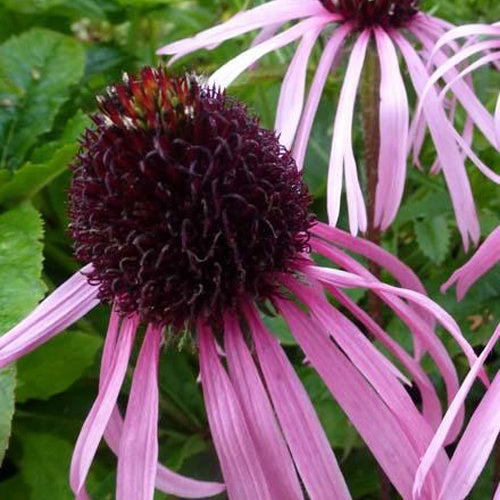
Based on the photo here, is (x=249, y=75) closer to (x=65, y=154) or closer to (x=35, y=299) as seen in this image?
(x=65, y=154)

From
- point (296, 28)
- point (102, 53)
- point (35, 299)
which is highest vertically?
point (296, 28)

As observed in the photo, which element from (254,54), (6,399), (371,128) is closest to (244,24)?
(254,54)

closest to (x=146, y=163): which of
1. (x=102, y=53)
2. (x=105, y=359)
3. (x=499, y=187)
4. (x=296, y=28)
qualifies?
(x=105, y=359)

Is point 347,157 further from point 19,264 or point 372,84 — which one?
point 19,264

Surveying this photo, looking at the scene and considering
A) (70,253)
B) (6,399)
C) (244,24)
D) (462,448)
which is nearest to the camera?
(462,448)

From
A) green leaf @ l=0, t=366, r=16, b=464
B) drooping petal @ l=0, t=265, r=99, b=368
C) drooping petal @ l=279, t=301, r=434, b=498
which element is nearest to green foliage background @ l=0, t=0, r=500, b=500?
green leaf @ l=0, t=366, r=16, b=464

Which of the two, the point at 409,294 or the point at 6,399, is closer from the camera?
the point at 409,294
